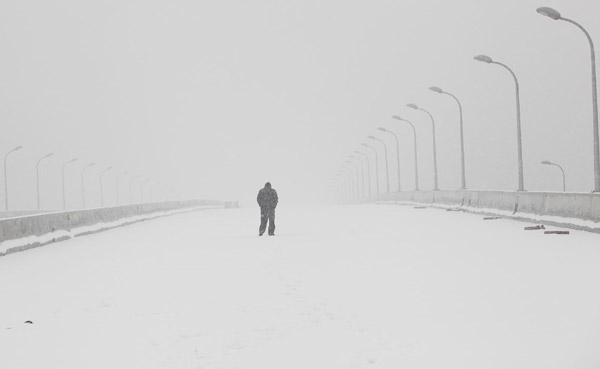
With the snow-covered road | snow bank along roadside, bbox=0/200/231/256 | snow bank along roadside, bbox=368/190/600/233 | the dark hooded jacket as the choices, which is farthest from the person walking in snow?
snow bank along roadside, bbox=368/190/600/233

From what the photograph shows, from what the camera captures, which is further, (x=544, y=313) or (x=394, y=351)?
(x=544, y=313)

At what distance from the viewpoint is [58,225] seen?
2291 cm

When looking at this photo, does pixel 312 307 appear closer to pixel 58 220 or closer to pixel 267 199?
pixel 267 199

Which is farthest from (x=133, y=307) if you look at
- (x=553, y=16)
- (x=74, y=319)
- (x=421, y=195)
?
(x=421, y=195)

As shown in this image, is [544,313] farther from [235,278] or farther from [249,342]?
[235,278]

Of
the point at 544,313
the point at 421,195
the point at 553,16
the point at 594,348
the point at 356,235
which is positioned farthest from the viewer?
the point at 421,195

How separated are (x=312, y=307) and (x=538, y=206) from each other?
16.0 meters

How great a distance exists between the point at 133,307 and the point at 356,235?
11.4m

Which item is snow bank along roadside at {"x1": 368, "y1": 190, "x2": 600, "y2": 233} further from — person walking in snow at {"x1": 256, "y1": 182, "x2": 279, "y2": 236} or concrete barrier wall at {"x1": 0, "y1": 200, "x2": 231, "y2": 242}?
concrete barrier wall at {"x1": 0, "y1": 200, "x2": 231, "y2": 242}

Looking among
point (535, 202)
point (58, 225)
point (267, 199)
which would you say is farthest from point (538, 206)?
point (58, 225)

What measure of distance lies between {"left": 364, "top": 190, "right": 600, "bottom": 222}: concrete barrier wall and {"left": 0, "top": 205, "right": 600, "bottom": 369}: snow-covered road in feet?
9.77

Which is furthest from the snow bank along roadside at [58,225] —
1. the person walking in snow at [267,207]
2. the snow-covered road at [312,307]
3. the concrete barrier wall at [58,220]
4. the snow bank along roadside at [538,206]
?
the snow bank along roadside at [538,206]

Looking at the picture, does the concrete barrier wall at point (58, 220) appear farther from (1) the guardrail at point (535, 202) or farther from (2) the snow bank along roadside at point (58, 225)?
(1) the guardrail at point (535, 202)

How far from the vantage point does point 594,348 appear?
6875mm
